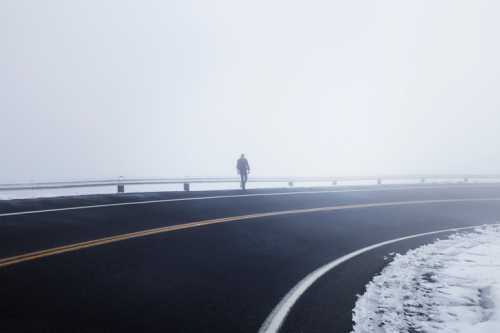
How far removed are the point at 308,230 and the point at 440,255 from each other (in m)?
3.19

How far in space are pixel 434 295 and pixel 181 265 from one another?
4.00 metres

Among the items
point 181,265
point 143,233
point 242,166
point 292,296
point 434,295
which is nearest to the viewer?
point 292,296

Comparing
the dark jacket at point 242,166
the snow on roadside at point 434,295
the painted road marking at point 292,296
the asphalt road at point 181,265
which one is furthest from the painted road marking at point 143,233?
the dark jacket at point 242,166

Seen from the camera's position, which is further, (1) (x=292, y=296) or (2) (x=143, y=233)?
(2) (x=143, y=233)

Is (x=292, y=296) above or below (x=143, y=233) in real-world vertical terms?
below

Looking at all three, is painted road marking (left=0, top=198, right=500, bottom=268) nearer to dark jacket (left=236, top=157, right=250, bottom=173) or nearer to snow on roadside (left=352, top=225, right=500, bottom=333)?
snow on roadside (left=352, top=225, right=500, bottom=333)

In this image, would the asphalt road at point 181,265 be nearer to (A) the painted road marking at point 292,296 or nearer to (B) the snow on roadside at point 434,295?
(A) the painted road marking at point 292,296

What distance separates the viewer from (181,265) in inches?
281

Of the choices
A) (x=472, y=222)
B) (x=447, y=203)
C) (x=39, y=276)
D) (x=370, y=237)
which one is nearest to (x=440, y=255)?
(x=370, y=237)

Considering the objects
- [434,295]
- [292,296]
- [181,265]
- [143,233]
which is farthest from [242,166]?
[292,296]

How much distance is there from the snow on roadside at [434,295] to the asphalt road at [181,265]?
0.31 m

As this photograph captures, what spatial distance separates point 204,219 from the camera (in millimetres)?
11422

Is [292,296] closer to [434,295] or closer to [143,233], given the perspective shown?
[434,295]

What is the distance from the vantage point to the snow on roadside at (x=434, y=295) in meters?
5.38
